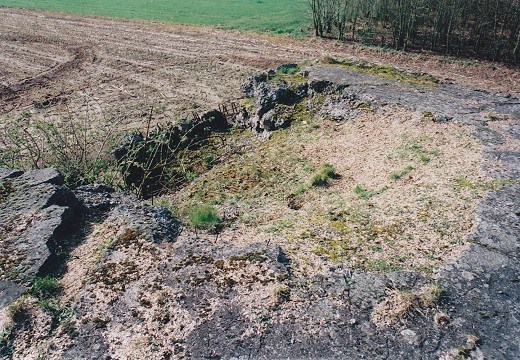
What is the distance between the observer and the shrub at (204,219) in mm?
6270

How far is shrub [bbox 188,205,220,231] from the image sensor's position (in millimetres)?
6270

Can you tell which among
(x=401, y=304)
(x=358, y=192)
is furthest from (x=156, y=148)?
(x=401, y=304)

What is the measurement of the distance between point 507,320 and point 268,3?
40.1m

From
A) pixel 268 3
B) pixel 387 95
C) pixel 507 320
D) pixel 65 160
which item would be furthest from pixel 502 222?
pixel 268 3

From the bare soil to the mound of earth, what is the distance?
7600 millimetres

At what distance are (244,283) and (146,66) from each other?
19.3 m

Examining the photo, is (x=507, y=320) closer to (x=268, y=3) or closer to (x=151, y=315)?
(x=151, y=315)

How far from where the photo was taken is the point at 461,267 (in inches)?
198

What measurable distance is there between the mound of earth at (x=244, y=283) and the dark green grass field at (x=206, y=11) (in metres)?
24.4

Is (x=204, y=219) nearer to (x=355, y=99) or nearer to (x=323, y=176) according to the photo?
(x=323, y=176)

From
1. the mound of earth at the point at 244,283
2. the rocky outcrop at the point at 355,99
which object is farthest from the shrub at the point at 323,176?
the rocky outcrop at the point at 355,99

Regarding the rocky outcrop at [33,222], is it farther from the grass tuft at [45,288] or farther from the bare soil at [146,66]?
the bare soil at [146,66]

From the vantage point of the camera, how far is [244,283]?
16.1 ft

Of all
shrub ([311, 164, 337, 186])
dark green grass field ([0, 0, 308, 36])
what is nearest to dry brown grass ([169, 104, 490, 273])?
shrub ([311, 164, 337, 186])
